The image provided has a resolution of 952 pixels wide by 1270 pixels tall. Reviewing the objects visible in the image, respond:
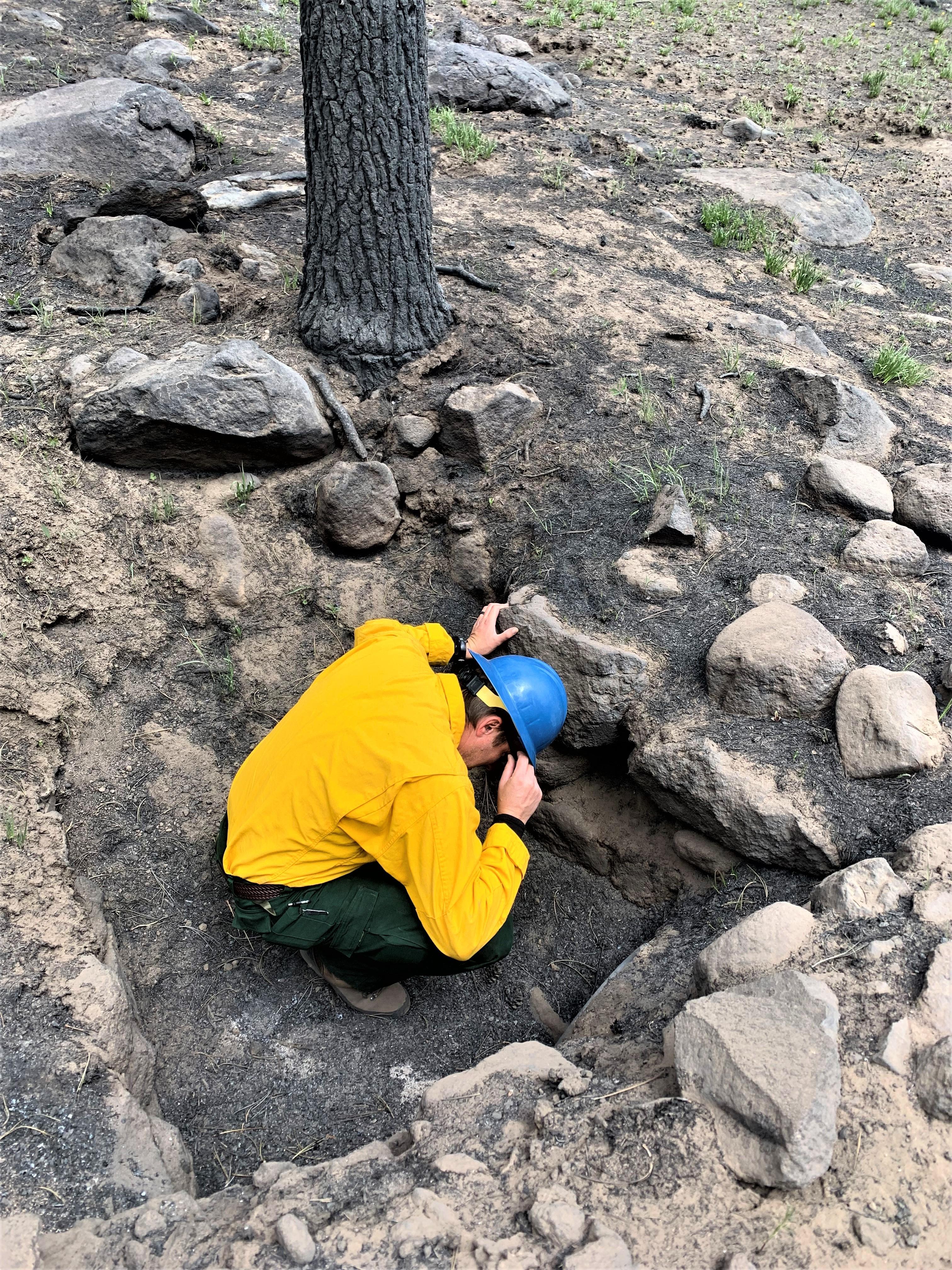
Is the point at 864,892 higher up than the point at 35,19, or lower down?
lower down

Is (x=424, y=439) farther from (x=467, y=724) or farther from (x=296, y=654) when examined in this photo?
(x=467, y=724)

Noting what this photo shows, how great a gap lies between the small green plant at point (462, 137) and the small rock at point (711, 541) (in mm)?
3377

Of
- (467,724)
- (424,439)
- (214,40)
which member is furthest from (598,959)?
(214,40)

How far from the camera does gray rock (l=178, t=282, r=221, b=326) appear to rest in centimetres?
376

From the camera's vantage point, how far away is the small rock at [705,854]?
8.82 ft

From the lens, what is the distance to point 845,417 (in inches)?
140

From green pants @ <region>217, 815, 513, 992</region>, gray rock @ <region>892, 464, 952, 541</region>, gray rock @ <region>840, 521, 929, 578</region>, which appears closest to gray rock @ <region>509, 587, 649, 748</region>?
green pants @ <region>217, 815, 513, 992</region>

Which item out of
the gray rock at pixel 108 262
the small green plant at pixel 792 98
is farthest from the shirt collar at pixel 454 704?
the small green plant at pixel 792 98

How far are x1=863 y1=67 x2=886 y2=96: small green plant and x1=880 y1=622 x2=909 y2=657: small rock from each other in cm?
616

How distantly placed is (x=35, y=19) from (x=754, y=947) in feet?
24.0

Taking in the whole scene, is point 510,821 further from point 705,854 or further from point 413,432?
point 413,432

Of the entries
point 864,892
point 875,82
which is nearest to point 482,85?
point 875,82

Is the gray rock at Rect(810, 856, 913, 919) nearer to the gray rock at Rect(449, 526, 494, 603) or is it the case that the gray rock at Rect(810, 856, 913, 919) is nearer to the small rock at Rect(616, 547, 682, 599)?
the small rock at Rect(616, 547, 682, 599)

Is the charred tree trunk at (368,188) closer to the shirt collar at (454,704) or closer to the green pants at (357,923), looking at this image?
the shirt collar at (454,704)
